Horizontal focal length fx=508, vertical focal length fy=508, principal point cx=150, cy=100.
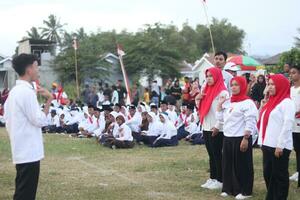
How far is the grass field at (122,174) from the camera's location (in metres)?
7.24

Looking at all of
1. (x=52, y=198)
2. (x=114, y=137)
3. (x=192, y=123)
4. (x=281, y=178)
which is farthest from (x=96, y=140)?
(x=281, y=178)

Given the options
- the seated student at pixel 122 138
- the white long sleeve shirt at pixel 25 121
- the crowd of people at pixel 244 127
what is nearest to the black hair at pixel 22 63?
the white long sleeve shirt at pixel 25 121

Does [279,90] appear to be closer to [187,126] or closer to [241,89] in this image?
[241,89]

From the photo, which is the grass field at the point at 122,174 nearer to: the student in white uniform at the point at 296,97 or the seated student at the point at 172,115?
the student in white uniform at the point at 296,97

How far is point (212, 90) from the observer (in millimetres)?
7301

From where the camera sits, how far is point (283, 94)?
5.88 metres

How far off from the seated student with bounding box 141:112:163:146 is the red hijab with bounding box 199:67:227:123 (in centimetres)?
616

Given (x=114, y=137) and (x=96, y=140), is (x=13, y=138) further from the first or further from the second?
(x=96, y=140)

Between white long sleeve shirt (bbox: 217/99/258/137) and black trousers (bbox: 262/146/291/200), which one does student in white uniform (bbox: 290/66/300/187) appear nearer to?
white long sleeve shirt (bbox: 217/99/258/137)

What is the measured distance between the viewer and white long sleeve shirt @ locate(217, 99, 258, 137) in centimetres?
662

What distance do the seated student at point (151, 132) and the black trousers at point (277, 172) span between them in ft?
25.0

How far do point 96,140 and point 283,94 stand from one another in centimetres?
936

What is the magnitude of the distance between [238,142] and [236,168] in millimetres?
Result: 374

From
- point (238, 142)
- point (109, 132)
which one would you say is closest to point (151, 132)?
point (109, 132)
